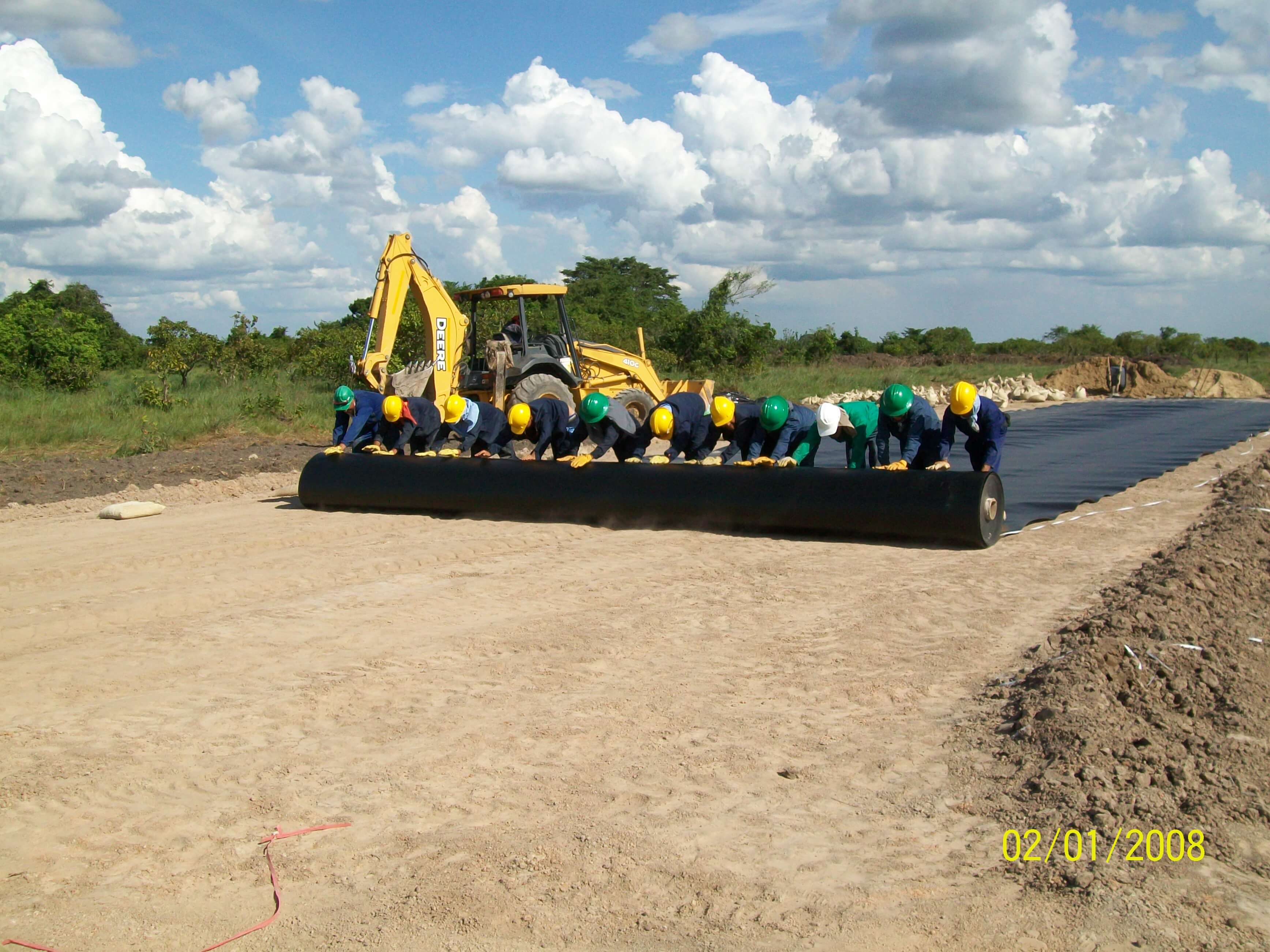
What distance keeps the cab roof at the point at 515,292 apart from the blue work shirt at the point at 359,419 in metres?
2.84

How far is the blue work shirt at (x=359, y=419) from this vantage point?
526 inches

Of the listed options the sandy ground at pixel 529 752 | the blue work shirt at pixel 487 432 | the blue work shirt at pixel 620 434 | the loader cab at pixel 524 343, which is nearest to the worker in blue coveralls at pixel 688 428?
the blue work shirt at pixel 620 434

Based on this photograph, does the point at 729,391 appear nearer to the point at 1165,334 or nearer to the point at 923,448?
the point at 923,448

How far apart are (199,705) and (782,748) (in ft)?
10.1

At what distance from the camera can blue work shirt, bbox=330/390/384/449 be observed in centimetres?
1336

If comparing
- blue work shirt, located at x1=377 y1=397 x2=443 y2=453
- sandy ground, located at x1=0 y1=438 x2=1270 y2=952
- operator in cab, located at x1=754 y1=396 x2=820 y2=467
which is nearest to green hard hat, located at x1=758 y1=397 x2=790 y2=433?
operator in cab, located at x1=754 y1=396 x2=820 y2=467

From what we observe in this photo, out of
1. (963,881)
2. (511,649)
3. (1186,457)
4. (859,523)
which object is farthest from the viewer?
(1186,457)

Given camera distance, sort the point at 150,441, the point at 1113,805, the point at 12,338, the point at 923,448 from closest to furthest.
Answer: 1. the point at 1113,805
2. the point at 923,448
3. the point at 150,441
4. the point at 12,338

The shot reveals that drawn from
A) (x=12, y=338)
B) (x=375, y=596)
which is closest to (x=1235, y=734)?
(x=375, y=596)

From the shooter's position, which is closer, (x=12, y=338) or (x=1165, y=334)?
(x=12, y=338)

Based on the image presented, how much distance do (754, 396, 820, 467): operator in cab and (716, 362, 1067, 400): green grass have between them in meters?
15.0

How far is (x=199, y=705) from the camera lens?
560cm

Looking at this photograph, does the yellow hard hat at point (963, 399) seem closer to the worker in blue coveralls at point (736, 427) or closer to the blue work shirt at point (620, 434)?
the worker in blue coveralls at point (736, 427)

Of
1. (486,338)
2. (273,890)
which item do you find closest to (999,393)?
(486,338)
